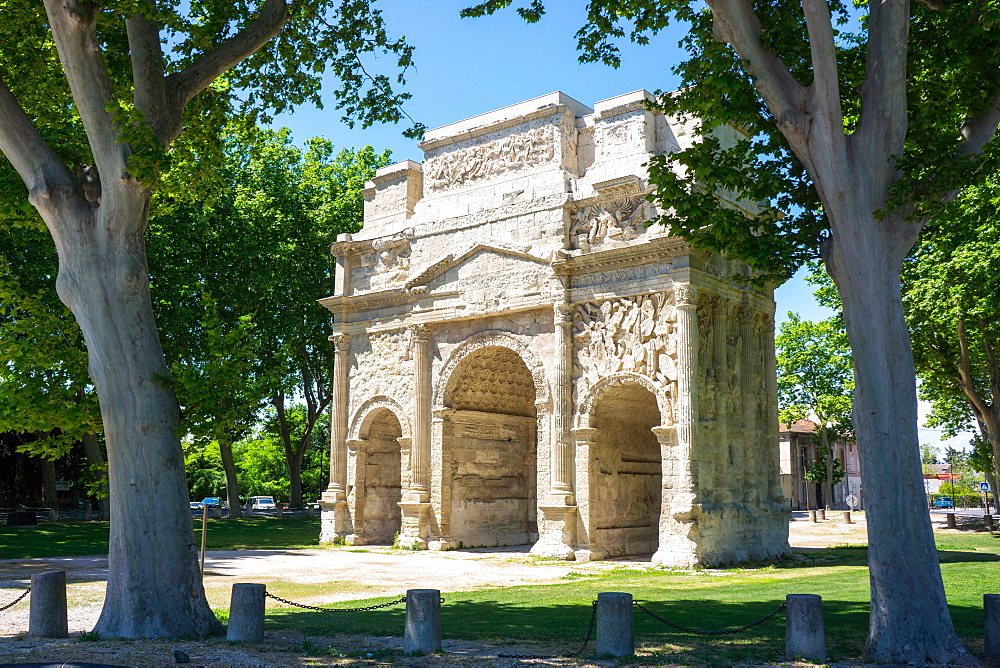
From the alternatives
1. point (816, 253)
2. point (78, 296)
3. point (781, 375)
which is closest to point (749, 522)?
point (816, 253)

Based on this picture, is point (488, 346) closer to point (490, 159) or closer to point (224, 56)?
point (490, 159)

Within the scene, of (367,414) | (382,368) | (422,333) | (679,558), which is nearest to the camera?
(679,558)

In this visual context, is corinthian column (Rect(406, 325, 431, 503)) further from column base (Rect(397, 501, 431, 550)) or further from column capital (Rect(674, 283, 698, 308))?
column capital (Rect(674, 283, 698, 308))

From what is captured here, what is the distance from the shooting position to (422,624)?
9.62 m

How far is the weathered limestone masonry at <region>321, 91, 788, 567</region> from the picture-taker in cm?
2081

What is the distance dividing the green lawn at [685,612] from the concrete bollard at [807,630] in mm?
249

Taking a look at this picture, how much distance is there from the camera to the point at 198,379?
11312 mm

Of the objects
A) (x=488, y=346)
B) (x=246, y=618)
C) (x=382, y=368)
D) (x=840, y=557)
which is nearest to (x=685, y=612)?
(x=246, y=618)

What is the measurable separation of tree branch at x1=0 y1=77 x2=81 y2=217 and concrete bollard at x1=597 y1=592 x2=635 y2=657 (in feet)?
26.6

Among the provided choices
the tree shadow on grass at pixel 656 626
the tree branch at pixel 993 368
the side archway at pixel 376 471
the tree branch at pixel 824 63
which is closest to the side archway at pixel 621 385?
the side archway at pixel 376 471

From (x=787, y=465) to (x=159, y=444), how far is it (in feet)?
181

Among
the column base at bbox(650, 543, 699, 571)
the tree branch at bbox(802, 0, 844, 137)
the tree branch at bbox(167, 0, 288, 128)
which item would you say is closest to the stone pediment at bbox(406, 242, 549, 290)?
the column base at bbox(650, 543, 699, 571)

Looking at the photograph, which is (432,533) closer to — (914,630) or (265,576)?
(265,576)

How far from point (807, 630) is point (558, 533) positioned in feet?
41.7
